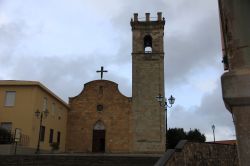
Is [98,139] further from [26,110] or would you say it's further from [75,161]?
[75,161]

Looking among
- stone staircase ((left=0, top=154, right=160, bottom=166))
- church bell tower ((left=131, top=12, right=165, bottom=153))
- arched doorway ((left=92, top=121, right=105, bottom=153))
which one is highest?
church bell tower ((left=131, top=12, right=165, bottom=153))

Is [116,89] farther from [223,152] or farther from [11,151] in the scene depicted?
[223,152]

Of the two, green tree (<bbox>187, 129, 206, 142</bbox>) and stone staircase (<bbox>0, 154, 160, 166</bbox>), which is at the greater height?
green tree (<bbox>187, 129, 206, 142</bbox>)

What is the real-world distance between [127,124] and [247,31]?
33.8 meters

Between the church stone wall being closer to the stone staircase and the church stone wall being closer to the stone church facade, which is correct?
the stone church facade

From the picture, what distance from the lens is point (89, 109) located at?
3703cm

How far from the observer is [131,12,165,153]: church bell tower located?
33.9 meters

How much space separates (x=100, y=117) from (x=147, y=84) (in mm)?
6286

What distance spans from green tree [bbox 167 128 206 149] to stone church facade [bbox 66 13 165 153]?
9340mm

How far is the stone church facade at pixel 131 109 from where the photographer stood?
1356 inches

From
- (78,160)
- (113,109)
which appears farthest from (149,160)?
(113,109)

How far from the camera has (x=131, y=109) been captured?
3588cm

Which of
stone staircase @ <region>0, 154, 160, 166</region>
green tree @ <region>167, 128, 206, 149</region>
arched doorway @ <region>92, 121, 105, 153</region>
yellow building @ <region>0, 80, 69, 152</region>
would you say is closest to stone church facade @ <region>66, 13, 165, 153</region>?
arched doorway @ <region>92, 121, 105, 153</region>

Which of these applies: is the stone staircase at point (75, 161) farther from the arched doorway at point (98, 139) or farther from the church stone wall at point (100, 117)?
the arched doorway at point (98, 139)
